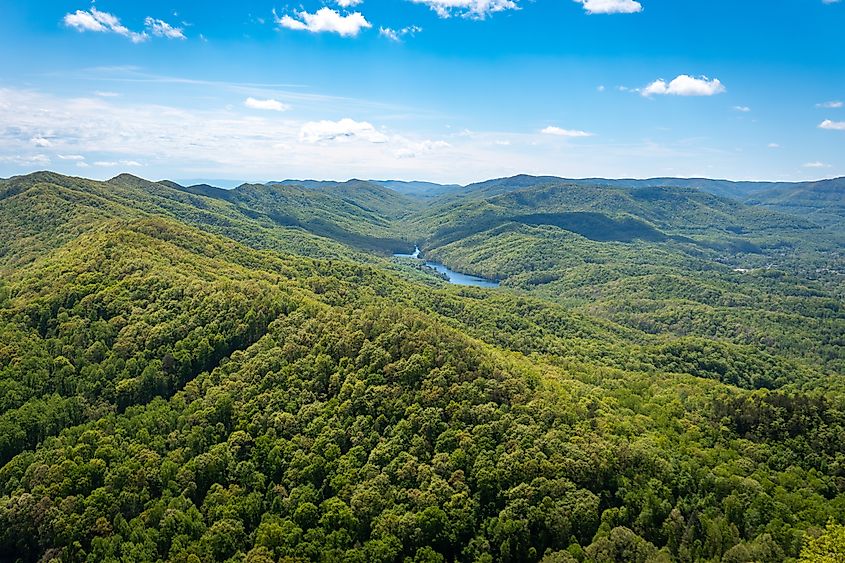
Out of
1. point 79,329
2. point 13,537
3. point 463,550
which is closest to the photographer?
point 463,550

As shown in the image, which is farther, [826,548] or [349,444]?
[349,444]

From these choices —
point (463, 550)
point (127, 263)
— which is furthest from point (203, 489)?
point (127, 263)

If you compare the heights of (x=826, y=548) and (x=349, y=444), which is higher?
(x=826, y=548)

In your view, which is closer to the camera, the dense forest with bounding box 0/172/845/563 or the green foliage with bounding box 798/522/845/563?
the green foliage with bounding box 798/522/845/563

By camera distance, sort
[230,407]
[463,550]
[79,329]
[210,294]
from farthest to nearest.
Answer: [210,294] < [79,329] < [230,407] < [463,550]

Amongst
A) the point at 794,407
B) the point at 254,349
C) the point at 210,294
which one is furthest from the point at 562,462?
the point at 210,294

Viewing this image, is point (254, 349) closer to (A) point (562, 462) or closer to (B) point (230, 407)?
(B) point (230, 407)

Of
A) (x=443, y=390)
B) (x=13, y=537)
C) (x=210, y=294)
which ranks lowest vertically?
(x=13, y=537)

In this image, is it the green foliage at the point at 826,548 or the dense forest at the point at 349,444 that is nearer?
the green foliage at the point at 826,548

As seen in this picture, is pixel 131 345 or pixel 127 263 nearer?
pixel 131 345

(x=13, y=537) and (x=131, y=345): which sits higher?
(x=131, y=345)
